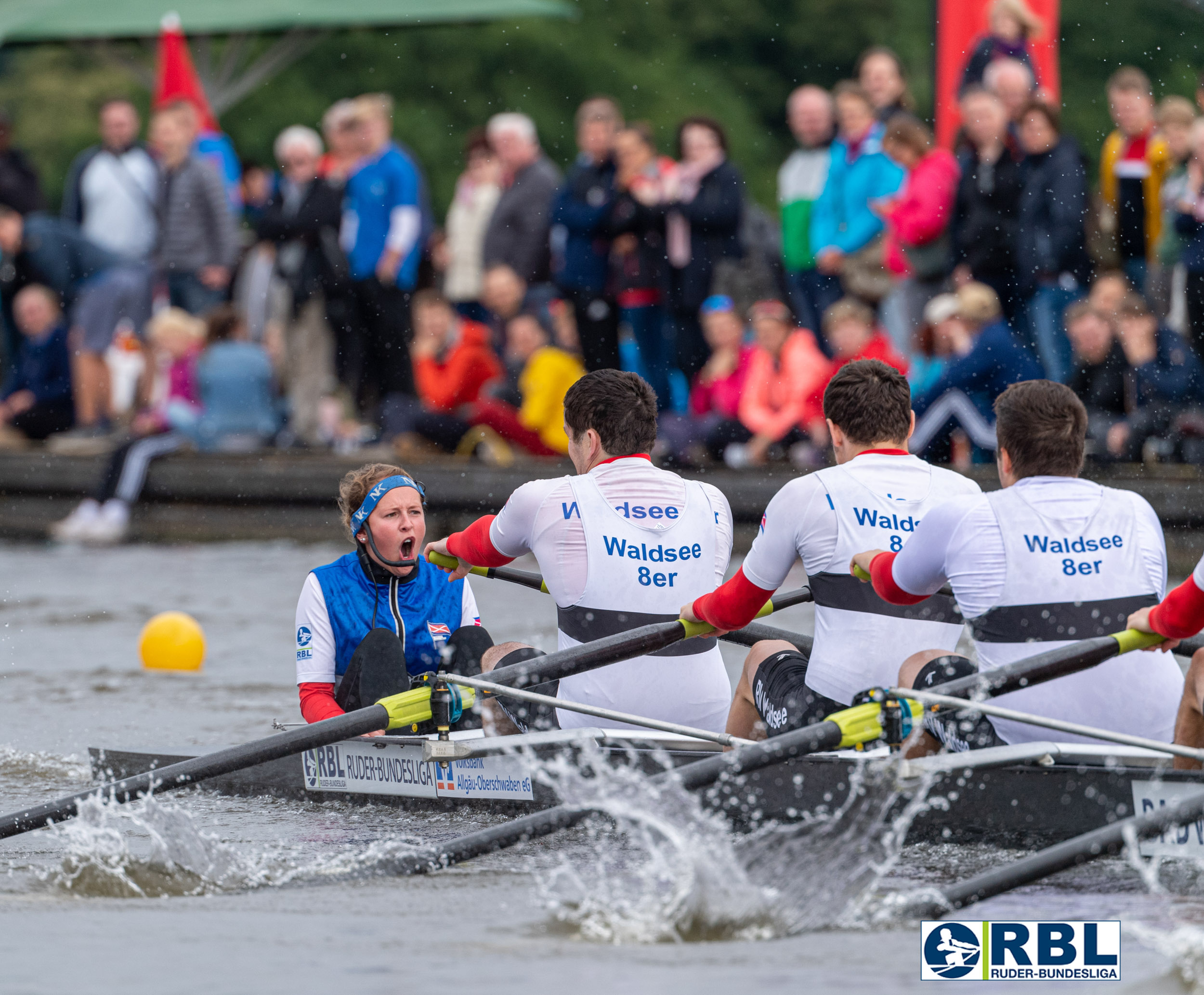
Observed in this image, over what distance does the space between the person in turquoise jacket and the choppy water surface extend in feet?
20.7

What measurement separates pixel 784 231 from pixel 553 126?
18176mm

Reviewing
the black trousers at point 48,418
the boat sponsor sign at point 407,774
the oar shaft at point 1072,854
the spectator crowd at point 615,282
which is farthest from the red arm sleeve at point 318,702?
the black trousers at point 48,418

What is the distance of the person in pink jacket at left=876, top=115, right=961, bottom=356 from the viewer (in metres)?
11.3

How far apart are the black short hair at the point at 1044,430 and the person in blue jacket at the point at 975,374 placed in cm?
535

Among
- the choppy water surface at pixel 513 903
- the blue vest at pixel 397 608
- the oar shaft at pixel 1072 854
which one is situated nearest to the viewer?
the choppy water surface at pixel 513 903

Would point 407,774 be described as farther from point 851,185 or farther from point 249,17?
point 249,17

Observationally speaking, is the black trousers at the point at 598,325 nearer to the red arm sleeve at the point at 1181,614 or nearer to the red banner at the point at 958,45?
the red banner at the point at 958,45

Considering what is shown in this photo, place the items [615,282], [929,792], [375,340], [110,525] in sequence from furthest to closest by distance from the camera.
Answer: [110,525]
[375,340]
[615,282]
[929,792]

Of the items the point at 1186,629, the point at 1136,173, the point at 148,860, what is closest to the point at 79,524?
the point at 1136,173

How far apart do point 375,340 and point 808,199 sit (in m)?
3.28

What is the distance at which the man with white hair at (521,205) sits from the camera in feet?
44.2

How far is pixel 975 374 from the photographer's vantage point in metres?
10.8

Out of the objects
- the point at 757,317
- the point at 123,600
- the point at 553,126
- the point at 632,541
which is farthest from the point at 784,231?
the point at 553,126

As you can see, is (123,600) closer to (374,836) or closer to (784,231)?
(784,231)
